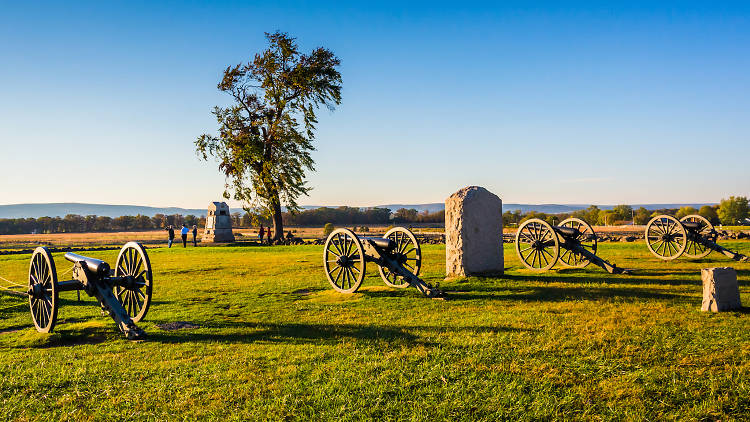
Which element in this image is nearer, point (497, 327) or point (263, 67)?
point (497, 327)

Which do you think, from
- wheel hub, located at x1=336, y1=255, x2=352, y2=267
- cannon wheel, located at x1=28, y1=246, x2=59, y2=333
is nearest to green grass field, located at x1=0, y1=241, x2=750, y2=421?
cannon wheel, located at x1=28, y1=246, x2=59, y2=333

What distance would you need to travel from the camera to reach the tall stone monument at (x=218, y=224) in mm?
36062

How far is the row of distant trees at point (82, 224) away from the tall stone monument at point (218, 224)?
1413 inches

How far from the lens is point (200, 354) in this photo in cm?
597

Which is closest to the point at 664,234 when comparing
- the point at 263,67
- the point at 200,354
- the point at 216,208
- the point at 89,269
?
the point at 200,354

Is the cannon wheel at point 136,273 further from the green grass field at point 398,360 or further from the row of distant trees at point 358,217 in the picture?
the row of distant trees at point 358,217

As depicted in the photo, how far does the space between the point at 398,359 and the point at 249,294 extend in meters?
6.43

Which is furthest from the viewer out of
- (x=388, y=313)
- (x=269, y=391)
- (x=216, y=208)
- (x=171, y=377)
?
(x=216, y=208)

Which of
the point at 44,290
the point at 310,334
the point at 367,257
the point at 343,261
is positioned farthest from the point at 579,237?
the point at 44,290

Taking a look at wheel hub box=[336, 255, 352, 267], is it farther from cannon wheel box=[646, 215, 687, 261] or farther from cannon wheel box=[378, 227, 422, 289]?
cannon wheel box=[646, 215, 687, 261]

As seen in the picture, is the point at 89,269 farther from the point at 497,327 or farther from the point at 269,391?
the point at 497,327

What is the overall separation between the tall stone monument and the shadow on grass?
1181 inches

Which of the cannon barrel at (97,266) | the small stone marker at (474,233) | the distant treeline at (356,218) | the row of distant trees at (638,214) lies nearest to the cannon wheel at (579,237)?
the small stone marker at (474,233)

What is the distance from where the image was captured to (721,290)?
24.3ft
